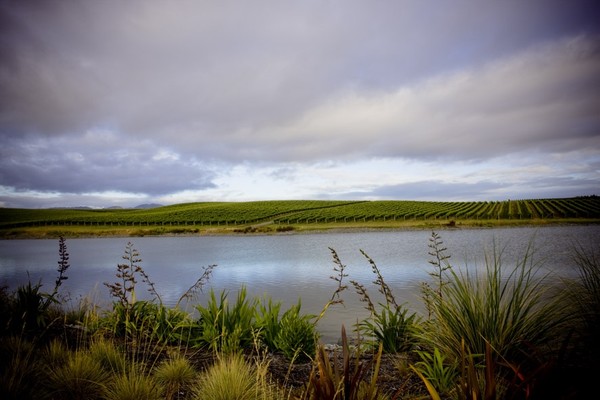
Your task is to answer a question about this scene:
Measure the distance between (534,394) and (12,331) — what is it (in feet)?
23.0

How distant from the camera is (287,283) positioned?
14883 millimetres

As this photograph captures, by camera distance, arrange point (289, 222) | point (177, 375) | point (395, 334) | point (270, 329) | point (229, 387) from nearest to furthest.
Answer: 1. point (229, 387)
2. point (177, 375)
3. point (395, 334)
4. point (270, 329)
5. point (289, 222)

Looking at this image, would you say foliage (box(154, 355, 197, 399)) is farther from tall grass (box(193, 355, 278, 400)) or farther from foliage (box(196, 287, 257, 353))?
foliage (box(196, 287, 257, 353))

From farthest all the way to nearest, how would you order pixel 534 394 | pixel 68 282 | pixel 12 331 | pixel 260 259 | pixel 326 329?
pixel 260 259
pixel 68 282
pixel 326 329
pixel 12 331
pixel 534 394

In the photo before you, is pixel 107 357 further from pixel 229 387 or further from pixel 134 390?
pixel 229 387

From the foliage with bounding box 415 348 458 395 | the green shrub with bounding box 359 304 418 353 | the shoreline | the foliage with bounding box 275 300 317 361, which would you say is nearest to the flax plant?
the foliage with bounding box 415 348 458 395

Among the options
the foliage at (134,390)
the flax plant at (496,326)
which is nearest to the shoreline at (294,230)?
the flax plant at (496,326)

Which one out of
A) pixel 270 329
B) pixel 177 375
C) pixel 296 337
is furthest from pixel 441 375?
pixel 177 375

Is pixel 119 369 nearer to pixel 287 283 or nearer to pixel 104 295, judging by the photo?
pixel 104 295

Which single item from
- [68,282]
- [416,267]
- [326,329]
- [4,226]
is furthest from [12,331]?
[4,226]

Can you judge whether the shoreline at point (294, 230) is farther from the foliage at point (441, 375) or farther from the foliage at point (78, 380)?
the foliage at point (441, 375)

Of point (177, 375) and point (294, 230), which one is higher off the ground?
point (177, 375)

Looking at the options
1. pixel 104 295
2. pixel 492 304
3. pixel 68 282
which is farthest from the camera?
pixel 68 282

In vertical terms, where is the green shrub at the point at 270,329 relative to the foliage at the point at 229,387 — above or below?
below
